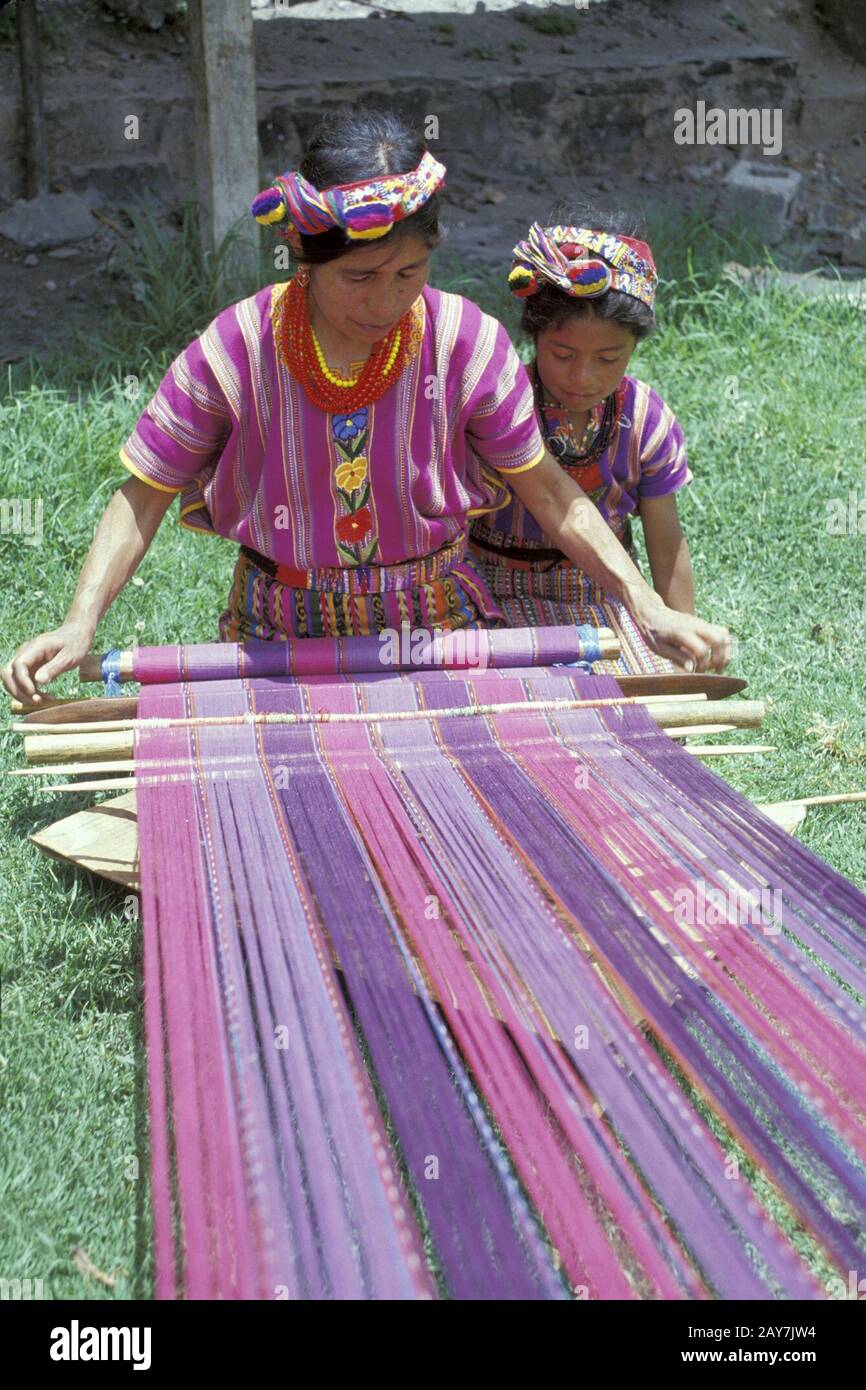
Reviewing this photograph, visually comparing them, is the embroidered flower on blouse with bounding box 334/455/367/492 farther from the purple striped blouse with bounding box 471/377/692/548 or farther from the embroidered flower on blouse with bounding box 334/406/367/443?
the purple striped blouse with bounding box 471/377/692/548

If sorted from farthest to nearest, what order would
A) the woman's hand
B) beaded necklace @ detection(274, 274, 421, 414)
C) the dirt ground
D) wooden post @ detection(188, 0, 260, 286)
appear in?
the dirt ground, wooden post @ detection(188, 0, 260, 286), beaded necklace @ detection(274, 274, 421, 414), the woman's hand

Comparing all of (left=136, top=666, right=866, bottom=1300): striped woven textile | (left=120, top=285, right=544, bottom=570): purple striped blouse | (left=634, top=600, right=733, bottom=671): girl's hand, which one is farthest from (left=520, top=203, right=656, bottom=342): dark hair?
(left=136, top=666, right=866, bottom=1300): striped woven textile

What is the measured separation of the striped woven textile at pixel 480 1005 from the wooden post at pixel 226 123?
3.01 m

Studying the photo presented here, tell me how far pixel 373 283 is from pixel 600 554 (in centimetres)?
62

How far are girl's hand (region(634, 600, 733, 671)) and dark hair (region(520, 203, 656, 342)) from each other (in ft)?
1.90

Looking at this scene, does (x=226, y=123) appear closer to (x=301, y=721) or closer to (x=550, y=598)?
(x=550, y=598)

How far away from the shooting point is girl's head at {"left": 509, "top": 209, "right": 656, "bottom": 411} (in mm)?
2625

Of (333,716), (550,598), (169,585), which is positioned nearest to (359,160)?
(333,716)

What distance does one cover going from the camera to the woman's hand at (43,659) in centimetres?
225

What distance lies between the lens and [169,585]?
151 inches

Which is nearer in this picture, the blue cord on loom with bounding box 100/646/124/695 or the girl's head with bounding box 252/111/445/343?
the girl's head with bounding box 252/111/445/343

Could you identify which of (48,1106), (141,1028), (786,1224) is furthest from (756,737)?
(48,1106)

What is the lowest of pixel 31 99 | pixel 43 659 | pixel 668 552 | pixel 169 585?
pixel 169 585

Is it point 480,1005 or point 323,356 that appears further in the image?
point 323,356
